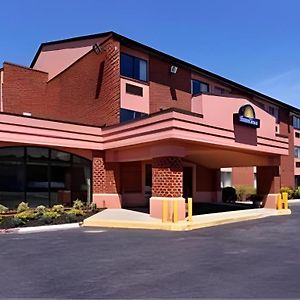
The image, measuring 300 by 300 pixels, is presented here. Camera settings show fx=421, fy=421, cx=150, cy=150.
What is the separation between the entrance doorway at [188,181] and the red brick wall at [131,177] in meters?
4.62

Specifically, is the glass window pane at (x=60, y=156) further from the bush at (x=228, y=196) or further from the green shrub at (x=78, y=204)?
the bush at (x=228, y=196)

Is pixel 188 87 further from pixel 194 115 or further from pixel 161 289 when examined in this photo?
pixel 161 289

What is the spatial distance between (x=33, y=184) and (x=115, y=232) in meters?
6.93

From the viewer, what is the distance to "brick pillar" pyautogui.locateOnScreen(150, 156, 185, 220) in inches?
711

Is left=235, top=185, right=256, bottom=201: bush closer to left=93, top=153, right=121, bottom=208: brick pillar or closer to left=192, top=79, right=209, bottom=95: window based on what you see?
left=192, top=79, right=209, bottom=95: window

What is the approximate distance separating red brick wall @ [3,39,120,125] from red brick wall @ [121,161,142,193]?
2894 millimetres

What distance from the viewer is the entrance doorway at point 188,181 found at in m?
29.0

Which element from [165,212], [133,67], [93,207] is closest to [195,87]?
[133,67]

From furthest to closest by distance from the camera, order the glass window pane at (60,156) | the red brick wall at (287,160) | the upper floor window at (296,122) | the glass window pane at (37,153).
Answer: the upper floor window at (296,122), the red brick wall at (287,160), the glass window pane at (60,156), the glass window pane at (37,153)

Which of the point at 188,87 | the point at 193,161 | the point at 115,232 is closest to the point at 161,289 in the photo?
the point at 115,232

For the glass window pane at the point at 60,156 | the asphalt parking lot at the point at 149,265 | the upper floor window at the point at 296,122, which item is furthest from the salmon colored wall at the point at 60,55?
the upper floor window at the point at 296,122

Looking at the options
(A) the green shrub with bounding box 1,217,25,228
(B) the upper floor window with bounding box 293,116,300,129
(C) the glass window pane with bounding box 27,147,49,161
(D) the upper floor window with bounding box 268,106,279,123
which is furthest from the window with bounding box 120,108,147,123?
(B) the upper floor window with bounding box 293,116,300,129

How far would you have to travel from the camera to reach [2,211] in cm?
1858

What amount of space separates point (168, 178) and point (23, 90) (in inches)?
594
